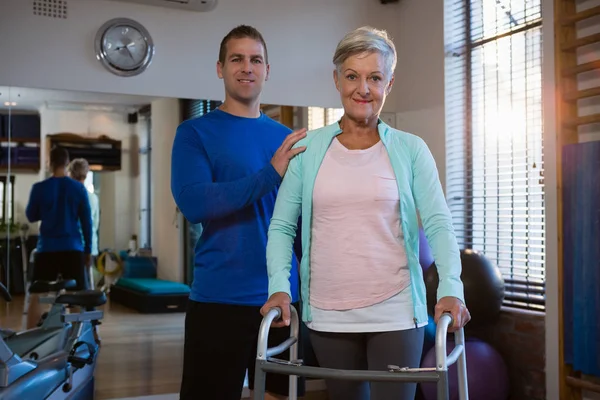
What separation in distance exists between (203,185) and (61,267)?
2204 millimetres

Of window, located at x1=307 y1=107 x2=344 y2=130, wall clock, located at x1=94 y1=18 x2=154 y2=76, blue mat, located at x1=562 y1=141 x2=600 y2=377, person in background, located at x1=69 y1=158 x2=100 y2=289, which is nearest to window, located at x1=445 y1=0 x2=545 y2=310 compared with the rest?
blue mat, located at x1=562 y1=141 x2=600 y2=377

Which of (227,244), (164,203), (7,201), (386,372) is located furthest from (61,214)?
(386,372)

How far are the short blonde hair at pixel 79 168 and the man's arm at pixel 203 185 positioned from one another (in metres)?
1.95

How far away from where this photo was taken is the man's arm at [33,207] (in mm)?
3619

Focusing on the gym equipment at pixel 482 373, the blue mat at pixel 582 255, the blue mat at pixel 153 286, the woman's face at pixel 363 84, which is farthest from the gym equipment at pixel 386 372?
the blue mat at pixel 153 286

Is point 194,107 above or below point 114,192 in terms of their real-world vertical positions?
above

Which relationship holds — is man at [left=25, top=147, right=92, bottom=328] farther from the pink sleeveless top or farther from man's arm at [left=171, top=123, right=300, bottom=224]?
the pink sleeveless top

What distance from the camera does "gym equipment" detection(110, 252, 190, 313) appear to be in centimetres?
390

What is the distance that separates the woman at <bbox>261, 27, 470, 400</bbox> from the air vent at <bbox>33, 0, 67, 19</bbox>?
8.39 feet

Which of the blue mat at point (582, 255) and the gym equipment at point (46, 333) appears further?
the gym equipment at point (46, 333)

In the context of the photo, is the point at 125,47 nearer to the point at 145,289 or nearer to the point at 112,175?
the point at 112,175

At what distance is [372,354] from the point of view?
1538mm

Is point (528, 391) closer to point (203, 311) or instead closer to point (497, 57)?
point (497, 57)

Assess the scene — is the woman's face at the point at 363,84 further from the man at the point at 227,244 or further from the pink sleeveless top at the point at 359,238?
the man at the point at 227,244
